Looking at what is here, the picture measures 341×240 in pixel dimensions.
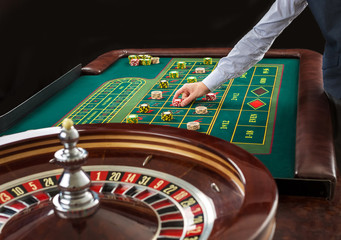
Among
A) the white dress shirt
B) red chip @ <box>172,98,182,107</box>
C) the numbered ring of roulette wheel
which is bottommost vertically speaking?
red chip @ <box>172,98,182,107</box>

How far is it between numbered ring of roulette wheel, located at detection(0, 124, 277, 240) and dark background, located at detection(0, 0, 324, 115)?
3753 millimetres

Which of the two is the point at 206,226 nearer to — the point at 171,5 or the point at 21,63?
the point at 21,63

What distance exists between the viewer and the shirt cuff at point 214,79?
9.89ft

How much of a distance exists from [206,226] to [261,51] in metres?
2.19

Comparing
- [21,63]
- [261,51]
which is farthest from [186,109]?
[21,63]

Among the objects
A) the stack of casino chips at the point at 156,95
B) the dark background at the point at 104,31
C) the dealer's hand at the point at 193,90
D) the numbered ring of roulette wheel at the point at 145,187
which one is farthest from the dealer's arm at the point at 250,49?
the dark background at the point at 104,31

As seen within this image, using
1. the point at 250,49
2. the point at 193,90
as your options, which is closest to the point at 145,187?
the point at 193,90

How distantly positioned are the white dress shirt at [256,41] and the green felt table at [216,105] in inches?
5.4

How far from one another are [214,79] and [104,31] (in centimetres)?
400

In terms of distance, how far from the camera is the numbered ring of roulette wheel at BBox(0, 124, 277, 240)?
114cm

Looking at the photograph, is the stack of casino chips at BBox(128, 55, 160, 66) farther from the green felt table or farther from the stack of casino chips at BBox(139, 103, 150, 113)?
the stack of casino chips at BBox(139, 103, 150, 113)

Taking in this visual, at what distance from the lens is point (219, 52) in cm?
423

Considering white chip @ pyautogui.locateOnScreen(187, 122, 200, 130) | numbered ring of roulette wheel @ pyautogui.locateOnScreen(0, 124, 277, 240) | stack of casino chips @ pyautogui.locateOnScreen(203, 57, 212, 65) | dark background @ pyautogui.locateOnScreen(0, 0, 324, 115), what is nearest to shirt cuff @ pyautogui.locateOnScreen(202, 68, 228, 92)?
white chip @ pyautogui.locateOnScreen(187, 122, 200, 130)

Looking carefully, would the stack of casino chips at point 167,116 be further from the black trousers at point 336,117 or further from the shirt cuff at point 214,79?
the black trousers at point 336,117
